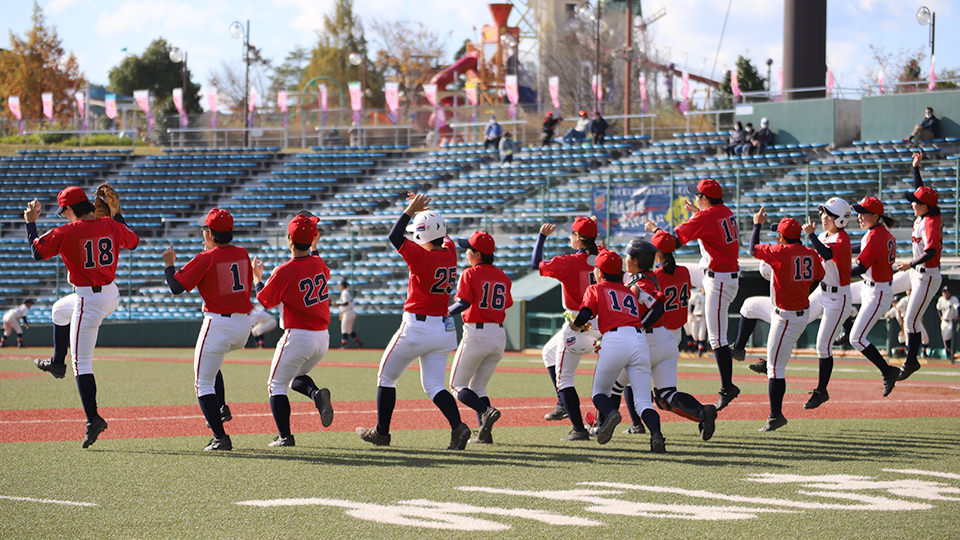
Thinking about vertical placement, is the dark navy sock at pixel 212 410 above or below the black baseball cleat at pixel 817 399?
above

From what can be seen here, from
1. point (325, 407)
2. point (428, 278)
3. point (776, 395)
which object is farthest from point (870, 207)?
point (325, 407)

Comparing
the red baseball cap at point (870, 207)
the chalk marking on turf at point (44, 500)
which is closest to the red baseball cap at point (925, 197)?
the red baseball cap at point (870, 207)

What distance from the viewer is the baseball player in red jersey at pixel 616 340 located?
368 inches

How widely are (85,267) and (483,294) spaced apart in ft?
11.1

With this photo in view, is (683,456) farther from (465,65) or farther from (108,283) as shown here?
(465,65)

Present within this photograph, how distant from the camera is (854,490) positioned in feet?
25.0

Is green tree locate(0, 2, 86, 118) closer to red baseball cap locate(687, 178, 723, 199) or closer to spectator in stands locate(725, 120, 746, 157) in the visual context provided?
spectator in stands locate(725, 120, 746, 157)

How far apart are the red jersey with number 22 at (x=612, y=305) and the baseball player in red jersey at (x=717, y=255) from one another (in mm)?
1828

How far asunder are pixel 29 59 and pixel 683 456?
68361 mm

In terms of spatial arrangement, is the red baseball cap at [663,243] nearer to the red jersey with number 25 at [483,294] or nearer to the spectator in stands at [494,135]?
the red jersey with number 25 at [483,294]

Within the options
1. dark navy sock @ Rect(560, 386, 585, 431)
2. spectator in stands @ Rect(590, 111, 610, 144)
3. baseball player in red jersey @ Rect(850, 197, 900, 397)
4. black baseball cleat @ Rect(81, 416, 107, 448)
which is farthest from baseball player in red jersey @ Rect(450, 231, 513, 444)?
spectator in stands @ Rect(590, 111, 610, 144)

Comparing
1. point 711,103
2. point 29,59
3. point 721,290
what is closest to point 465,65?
point 711,103

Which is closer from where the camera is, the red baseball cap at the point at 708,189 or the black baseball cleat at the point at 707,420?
the black baseball cleat at the point at 707,420

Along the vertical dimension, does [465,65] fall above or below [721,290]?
above
